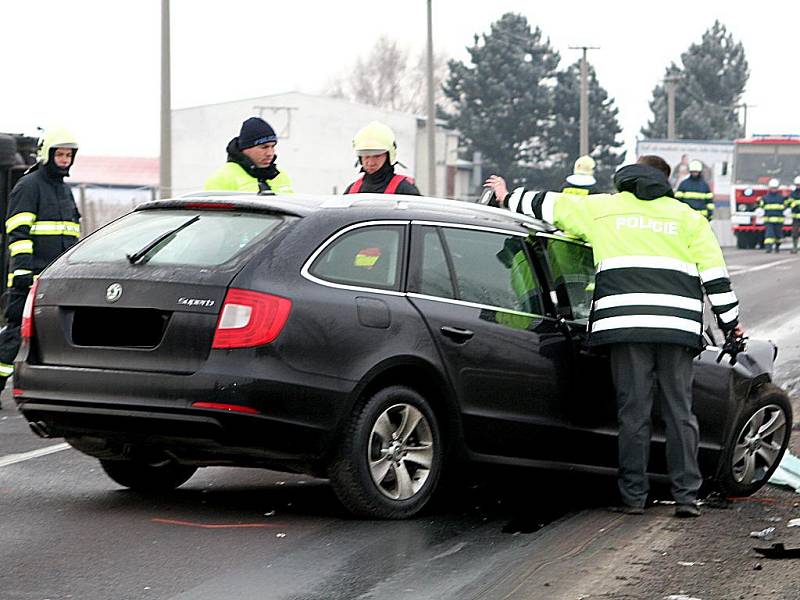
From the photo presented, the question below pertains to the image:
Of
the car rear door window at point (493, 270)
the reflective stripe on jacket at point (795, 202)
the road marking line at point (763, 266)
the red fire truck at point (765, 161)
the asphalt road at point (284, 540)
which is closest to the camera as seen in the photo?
the asphalt road at point (284, 540)

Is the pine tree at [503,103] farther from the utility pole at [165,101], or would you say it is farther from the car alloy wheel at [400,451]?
the car alloy wheel at [400,451]

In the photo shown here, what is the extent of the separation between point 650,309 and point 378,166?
114 inches

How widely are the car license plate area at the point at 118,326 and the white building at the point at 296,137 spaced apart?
74.1 m

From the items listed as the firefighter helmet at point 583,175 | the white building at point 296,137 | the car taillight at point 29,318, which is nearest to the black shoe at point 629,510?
the car taillight at point 29,318

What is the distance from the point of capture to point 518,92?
84.8 meters

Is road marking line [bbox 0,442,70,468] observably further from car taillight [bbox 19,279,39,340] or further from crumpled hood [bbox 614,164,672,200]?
crumpled hood [bbox 614,164,672,200]

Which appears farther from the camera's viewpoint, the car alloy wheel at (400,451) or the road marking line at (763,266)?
the road marking line at (763,266)

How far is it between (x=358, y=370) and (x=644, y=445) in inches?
63.3

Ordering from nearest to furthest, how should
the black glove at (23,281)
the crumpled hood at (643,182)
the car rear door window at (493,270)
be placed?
the car rear door window at (493,270)
the crumpled hood at (643,182)
the black glove at (23,281)

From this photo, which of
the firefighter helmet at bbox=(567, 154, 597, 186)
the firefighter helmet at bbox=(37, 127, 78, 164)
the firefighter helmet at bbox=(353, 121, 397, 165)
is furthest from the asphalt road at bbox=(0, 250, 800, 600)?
the firefighter helmet at bbox=(567, 154, 597, 186)

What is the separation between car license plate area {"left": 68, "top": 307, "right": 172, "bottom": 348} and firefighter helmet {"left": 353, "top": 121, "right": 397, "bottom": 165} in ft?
10.2

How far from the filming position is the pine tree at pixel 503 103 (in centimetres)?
8450

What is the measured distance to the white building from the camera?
8225 centimetres

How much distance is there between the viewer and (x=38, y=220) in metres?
11.3
